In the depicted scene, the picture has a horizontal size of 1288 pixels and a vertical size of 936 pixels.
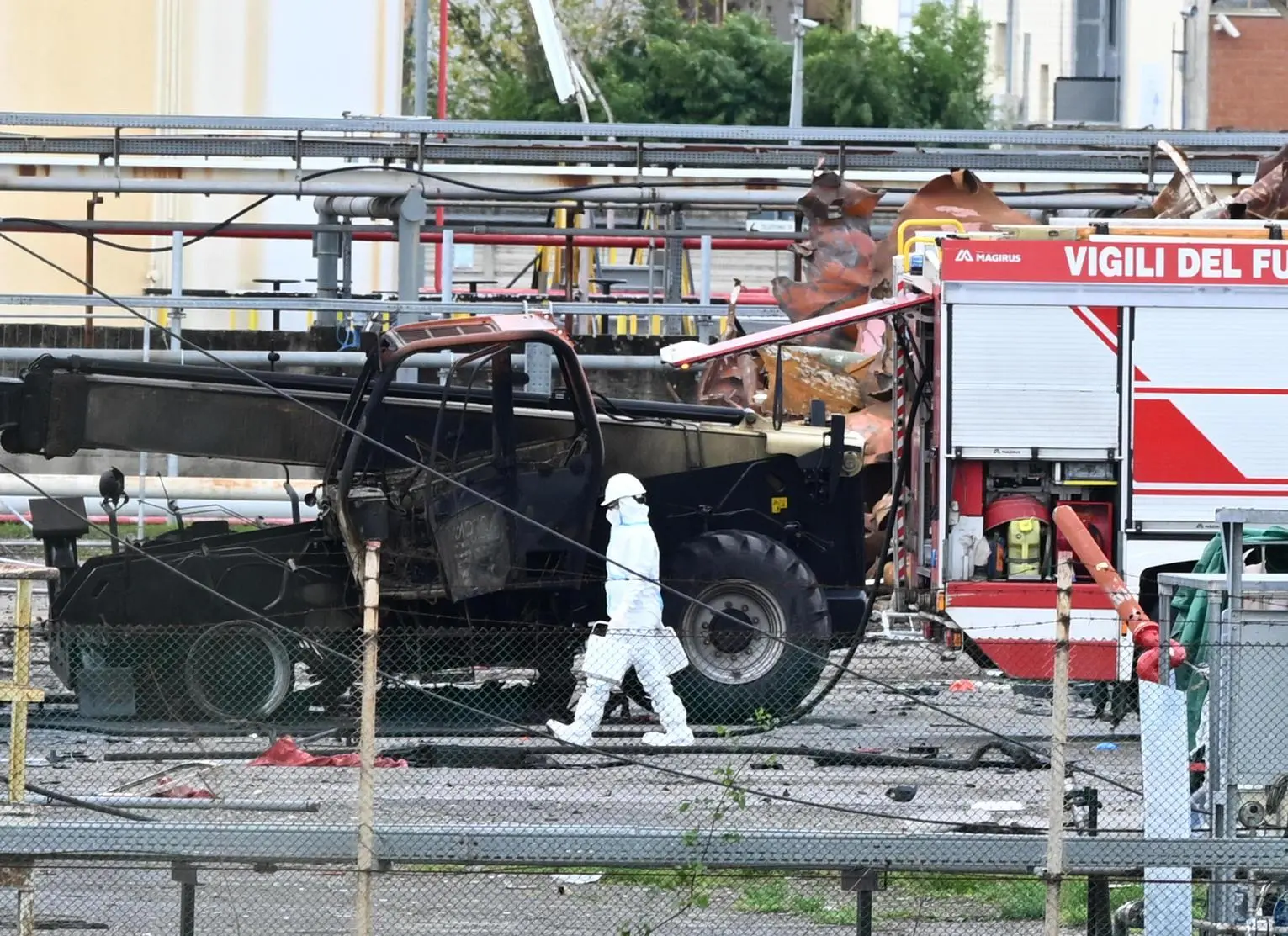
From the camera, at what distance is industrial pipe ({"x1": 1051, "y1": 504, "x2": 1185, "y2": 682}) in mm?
7676

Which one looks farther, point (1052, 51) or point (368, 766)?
point (1052, 51)

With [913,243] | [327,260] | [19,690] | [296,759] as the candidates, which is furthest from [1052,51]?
[19,690]

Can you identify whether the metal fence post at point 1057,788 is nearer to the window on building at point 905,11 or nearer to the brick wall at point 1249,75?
the brick wall at point 1249,75

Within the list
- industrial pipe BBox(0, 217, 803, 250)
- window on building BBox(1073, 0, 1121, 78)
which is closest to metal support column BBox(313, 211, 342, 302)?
industrial pipe BBox(0, 217, 803, 250)

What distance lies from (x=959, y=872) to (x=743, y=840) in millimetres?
748

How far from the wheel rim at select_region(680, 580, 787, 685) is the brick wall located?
29.9 metres

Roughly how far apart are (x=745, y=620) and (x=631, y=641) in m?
1.18

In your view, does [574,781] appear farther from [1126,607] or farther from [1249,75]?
[1249,75]

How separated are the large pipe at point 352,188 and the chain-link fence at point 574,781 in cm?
711

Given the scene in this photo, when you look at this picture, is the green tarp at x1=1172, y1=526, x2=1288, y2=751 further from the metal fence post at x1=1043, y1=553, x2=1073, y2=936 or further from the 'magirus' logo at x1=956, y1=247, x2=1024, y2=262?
the 'magirus' logo at x1=956, y1=247, x2=1024, y2=262

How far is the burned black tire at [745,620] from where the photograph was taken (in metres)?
12.2

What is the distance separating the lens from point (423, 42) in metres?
34.8

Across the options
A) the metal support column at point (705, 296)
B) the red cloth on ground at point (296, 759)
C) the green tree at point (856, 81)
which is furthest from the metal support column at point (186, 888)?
the green tree at point (856, 81)

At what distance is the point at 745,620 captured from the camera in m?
12.4
